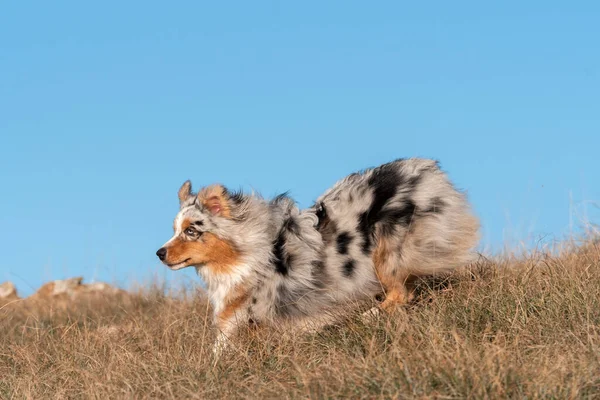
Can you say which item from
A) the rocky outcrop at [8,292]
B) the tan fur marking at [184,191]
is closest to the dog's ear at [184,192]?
the tan fur marking at [184,191]

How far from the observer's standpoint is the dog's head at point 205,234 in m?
6.78

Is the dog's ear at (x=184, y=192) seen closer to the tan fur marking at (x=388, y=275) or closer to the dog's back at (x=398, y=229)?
the dog's back at (x=398, y=229)

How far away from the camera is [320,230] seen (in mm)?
7211

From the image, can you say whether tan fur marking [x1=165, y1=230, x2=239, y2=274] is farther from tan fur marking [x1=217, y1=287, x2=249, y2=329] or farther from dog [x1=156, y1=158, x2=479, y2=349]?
tan fur marking [x1=217, y1=287, x2=249, y2=329]

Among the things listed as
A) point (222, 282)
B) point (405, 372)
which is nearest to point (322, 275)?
point (222, 282)

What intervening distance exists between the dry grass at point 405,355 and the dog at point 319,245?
10.9 inches

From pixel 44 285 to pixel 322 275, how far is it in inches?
355

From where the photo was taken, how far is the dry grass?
4.67m

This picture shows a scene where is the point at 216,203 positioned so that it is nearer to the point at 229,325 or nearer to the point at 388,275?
the point at 229,325

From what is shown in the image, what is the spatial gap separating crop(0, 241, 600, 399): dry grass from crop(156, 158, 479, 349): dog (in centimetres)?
28

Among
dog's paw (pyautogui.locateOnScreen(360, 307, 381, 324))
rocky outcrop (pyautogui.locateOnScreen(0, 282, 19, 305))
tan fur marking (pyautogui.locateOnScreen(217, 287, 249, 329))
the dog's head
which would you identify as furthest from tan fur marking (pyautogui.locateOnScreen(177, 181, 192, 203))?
rocky outcrop (pyautogui.locateOnScreen(0, 282, 19, 305))

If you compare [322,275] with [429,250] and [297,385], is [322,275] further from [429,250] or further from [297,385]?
[297,385]

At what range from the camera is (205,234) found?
6.89 m

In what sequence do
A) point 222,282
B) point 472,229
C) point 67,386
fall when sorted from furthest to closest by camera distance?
point 472,229, point 222,282, point 67,386
